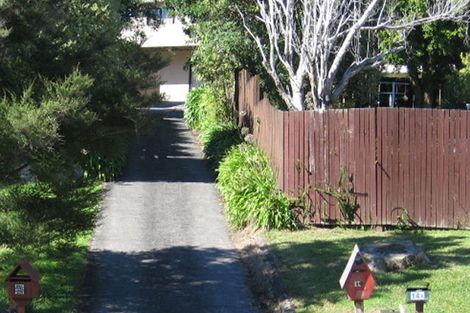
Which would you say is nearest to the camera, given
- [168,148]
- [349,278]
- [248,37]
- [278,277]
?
[349,278]

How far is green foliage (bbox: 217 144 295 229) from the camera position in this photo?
1339 cm

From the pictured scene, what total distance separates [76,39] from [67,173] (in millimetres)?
1849

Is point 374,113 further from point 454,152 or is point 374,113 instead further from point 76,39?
point 76,39

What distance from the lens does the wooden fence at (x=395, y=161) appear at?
13461 millimetres

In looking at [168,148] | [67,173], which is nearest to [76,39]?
[67,173]

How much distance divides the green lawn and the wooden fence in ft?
1.26

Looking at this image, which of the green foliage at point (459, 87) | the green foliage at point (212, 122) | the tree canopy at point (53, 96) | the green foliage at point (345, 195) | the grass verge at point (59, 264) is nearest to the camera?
the tree canopy at point (53, 96)

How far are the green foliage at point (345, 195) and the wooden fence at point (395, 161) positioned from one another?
3.5 inches

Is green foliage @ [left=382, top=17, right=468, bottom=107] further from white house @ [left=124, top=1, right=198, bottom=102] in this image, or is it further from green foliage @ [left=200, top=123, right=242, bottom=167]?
white house @ [left=124, top=1, right=198, bottom=102]

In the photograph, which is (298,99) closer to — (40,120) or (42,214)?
(42,214)

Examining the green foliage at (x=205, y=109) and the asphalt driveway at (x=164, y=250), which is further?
the green foliage at (x=205, y=109)

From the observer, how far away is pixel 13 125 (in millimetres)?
7617

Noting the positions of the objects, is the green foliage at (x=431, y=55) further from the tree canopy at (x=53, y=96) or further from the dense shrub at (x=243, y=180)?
the tree canopy at (x=53, y=96)

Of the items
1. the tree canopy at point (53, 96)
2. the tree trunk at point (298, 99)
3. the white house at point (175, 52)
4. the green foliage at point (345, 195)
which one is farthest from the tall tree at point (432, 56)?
the white house at point (175, 52)
